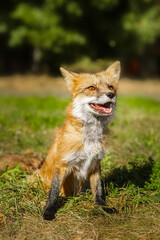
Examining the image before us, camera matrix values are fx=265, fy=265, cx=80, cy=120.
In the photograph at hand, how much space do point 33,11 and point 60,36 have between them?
233cm

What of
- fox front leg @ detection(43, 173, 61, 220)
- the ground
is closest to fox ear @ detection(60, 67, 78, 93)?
the ground

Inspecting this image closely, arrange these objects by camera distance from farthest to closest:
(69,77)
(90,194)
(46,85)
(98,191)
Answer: (46,85), (90,194), (69,77), (98,191)

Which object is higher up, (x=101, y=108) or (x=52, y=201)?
(x=101, y=108)

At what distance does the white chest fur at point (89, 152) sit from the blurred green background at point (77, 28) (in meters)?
13.9

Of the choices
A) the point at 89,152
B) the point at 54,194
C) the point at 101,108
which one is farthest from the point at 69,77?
the point at 54,194

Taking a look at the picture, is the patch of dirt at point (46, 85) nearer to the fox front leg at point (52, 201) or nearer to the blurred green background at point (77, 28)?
the blurred green background at point (77, 28)

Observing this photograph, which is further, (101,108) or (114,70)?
(114,70)

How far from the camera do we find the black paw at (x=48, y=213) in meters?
3.20

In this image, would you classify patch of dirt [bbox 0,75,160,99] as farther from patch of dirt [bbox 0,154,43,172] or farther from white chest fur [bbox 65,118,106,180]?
white chest fur [bbox 65,118,106,180]

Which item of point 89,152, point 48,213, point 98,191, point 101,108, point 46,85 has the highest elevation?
point 46,85

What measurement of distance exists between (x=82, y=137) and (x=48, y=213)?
1.03 meters

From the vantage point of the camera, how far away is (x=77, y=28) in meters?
18.4

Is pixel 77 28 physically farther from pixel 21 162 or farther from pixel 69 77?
pixel 69 77

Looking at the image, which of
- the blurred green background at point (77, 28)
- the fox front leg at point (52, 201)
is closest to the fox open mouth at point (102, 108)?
the fox front leg at point (52, 201)
